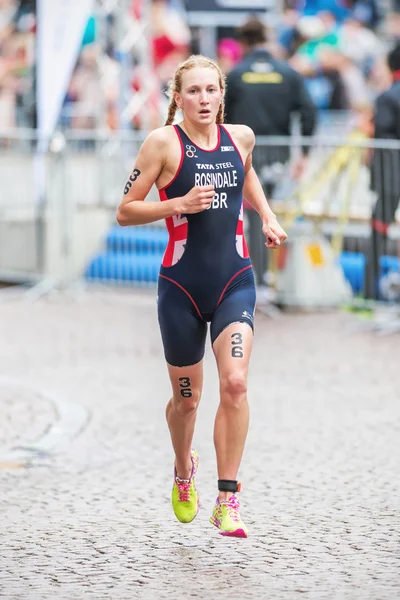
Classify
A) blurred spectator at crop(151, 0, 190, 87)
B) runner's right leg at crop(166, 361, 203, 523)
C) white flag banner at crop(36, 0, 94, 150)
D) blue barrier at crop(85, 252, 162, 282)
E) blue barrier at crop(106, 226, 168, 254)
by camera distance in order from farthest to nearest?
1. blurred spectator at crop(151, 0, 190, 87)
2. white flag banner at crop(36, 0, 94, 150)
3. blue barrier at crop(85, 252, 162, 282)
4. blue barrier at crop(106, 226, 168, 254)
5. runner's right leg at crop(166, 361, 203, 523)

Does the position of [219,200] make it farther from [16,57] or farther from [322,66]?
[16,57]

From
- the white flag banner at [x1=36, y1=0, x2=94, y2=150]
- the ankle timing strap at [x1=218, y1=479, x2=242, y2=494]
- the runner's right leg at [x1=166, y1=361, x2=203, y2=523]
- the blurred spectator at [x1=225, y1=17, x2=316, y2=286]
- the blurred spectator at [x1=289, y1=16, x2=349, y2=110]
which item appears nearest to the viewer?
the ankle timing strap at [x1=218, y1=479, x2=242, y2=494]

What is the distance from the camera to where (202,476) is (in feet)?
24.8

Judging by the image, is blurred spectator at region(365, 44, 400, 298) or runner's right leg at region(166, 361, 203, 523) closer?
runner's right leg at region(166, 361, 203, 523)

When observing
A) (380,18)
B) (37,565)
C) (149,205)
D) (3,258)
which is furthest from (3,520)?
(380,18)

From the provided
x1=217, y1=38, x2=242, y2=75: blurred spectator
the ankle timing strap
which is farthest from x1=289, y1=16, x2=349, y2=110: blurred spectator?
the ankle timing strap

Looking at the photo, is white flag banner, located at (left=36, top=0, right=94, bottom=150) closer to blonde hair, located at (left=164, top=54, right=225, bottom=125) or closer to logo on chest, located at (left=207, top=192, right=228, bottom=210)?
blonde hair, located at (left=164, top=54, right=225, bottom=125)

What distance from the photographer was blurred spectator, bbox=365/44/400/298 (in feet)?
42.9

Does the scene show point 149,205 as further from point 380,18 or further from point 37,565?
point 380,18

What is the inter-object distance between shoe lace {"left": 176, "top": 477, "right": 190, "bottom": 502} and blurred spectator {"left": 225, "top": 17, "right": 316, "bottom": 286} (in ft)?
26.0

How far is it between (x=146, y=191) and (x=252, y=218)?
806 cm

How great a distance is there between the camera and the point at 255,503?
6.92 metres

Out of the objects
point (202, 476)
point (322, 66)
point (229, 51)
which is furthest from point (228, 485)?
point (229, 51)

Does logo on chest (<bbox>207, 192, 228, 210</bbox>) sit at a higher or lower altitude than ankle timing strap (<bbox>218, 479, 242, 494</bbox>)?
higher
